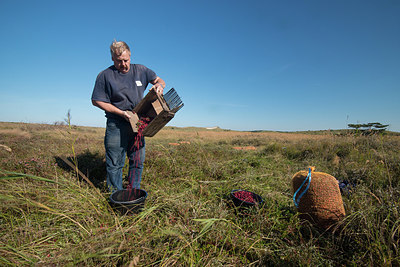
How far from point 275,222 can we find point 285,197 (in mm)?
969

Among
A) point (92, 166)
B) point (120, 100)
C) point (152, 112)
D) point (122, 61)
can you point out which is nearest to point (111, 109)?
point (120, 100)

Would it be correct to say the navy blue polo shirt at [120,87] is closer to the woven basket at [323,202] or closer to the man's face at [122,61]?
the man's face at [122,61]

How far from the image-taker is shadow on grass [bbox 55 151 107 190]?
3.76 metres

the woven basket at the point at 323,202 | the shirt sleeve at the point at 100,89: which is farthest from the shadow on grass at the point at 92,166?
the woven basket at the point at 323,202

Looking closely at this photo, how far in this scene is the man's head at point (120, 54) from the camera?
2.56 meters

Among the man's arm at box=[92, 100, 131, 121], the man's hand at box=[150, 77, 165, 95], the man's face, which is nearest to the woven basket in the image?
the man's hand at box=[150, 77, 165, 95]

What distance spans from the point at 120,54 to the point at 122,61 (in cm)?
10

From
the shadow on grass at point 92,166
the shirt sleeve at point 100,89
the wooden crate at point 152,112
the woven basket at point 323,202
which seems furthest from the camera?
the shadow on grass at point 92,166

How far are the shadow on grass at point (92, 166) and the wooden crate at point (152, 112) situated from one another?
161 centimetres

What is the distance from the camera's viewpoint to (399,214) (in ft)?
5.81

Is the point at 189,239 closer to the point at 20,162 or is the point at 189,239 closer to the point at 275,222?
the point at 275,222

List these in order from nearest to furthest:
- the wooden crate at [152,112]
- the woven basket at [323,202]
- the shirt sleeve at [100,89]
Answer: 1. the woven basket at [323,202]
2. the wooden crate at [152,112]
3. the shirt sleeve at [100,89]

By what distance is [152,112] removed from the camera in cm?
296

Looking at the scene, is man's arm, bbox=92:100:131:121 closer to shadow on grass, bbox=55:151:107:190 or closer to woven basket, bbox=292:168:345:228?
Result: shadow on grass, bbox=55:151:107:190
